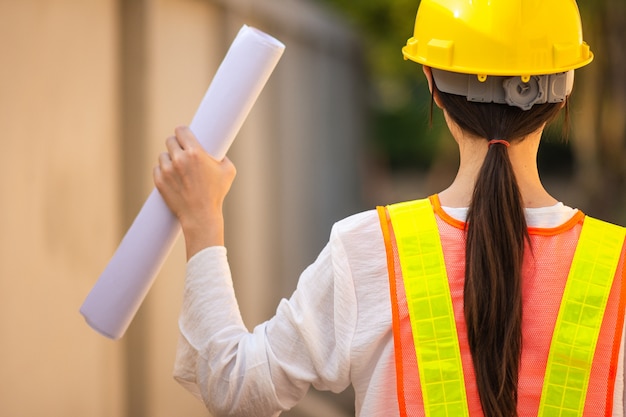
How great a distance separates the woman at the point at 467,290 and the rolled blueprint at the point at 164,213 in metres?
0.12

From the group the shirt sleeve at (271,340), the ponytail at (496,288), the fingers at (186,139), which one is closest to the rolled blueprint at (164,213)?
the fingers at (186,139)

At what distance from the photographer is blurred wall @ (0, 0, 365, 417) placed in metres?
3.07

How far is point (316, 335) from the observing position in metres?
2.06

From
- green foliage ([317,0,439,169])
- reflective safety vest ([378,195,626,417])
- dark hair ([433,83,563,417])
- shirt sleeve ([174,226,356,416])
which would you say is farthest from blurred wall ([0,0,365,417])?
green foliage ([317,0,439,169])

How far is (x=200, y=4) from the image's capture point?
216 inches

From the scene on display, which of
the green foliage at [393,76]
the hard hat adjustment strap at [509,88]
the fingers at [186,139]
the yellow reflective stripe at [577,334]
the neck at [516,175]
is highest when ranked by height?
the green foliage at [393,76]

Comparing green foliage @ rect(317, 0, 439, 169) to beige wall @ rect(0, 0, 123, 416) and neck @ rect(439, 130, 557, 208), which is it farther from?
neck @ rect(439, 130, 557, 208)

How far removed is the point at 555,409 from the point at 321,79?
9299 millimetres

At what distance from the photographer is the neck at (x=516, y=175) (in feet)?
6.98

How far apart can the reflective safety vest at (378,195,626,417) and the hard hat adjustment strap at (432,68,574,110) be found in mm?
308

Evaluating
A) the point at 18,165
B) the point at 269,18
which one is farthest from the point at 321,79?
the point at 18,165

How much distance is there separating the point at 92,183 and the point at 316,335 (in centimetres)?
192

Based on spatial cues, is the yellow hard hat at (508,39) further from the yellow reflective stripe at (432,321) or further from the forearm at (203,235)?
the forearm at (203,235)

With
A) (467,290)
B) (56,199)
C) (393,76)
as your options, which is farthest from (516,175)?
(393,76)
